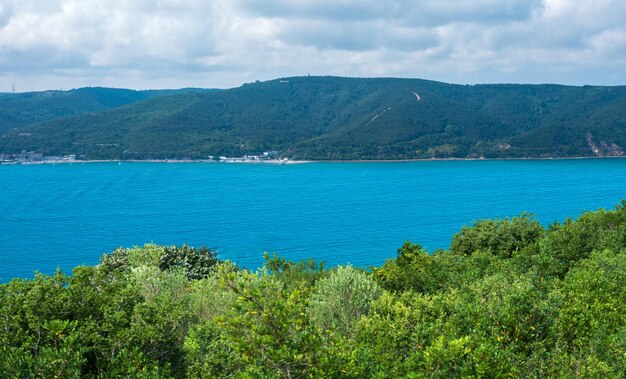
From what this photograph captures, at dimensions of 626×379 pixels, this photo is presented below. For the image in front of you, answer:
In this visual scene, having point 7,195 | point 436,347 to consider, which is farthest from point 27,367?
point 7,195

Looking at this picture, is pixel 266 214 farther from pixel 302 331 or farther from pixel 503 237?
pixel 302 331

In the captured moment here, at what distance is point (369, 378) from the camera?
51.5ft

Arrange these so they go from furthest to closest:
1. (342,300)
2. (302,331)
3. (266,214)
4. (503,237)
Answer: (266,214) → (503,237) → (342,300) → (302,331)

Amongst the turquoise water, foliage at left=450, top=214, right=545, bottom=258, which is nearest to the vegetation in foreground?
foliage at left=450, top=214, right=545, bottom=258

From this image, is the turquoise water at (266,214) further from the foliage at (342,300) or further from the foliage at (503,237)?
the foliage at (342,300)

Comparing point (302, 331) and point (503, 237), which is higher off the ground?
point (302, 331)

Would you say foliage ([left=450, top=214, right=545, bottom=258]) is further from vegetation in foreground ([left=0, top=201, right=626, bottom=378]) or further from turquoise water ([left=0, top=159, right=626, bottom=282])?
turquoise water ([left=0, top=159, right=626, bottom=282])

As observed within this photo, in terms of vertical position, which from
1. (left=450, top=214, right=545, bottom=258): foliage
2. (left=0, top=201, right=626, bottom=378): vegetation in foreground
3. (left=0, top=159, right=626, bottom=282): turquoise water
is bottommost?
(left=0, top=159, right=626, bottom=282): turquoise water

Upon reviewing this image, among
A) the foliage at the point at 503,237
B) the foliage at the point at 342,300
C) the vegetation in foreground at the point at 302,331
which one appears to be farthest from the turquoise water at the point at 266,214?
the vegetation in foreground at the point at 302,331

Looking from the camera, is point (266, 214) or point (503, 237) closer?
point (503, 237)

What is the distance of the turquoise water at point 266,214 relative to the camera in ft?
354

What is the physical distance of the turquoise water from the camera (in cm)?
10781

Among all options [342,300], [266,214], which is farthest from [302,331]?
[266,214]

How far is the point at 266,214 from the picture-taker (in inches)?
5679
